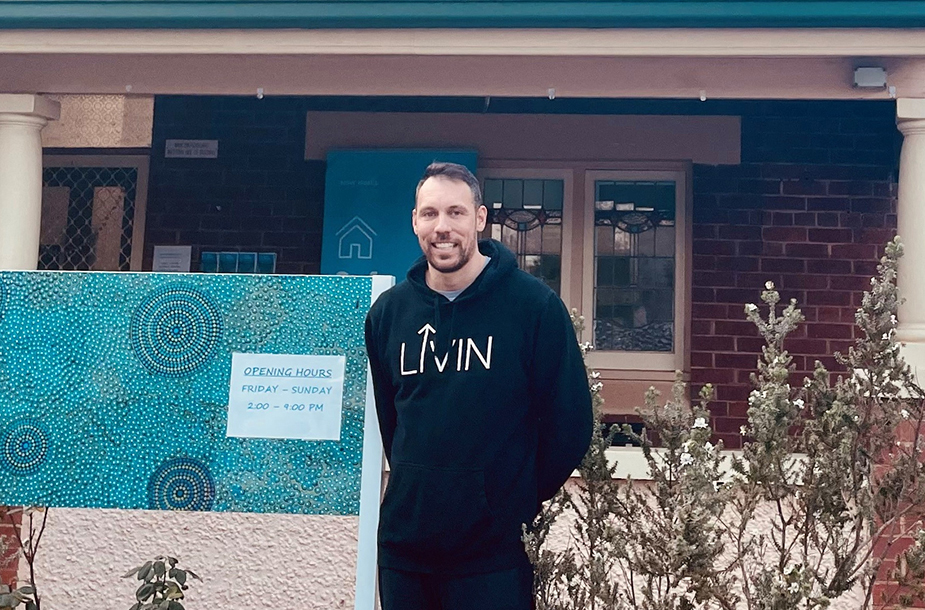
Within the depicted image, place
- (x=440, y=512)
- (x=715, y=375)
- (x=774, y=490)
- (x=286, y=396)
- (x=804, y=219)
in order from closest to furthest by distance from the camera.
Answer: (x=440, y=512) < (x=774, y=490) < (x=286, y=396) < (x=715, y=375) < (x=804, y=219)

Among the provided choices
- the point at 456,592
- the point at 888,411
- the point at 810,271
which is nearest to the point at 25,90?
the point at 456,592

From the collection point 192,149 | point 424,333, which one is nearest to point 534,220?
point 192,149

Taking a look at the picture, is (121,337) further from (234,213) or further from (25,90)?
(234,213)

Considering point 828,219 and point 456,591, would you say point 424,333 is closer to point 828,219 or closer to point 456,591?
point 456,591

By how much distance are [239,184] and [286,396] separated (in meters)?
4.10

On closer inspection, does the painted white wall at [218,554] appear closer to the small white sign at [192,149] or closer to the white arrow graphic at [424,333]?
the white arrow graphic at [424,333]

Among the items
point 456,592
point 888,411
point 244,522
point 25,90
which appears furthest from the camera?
point 25,90

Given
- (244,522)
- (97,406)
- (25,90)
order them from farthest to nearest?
(25,90), (244,522), (97,406)

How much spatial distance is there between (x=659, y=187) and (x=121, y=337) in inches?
170

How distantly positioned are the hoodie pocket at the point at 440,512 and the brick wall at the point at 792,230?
4.23m

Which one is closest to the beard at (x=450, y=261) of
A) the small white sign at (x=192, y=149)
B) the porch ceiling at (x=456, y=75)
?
the porch ceiling at (x=456, y=75)

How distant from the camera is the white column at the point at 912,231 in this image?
183 inches

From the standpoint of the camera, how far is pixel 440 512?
105 inches

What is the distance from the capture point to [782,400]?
2.93 metres
